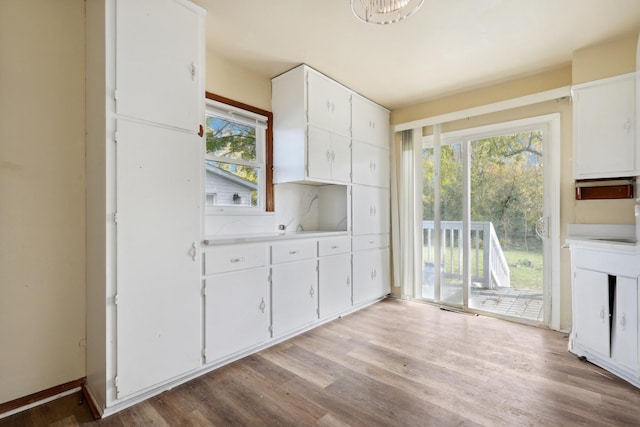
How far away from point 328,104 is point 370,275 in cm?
211

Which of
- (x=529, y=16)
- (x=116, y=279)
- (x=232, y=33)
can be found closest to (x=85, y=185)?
(x=116, y=279)

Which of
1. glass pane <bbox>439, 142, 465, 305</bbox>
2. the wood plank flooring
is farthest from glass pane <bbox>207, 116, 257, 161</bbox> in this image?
glass pane <bbox>439, 142, 465, 305</bbox>

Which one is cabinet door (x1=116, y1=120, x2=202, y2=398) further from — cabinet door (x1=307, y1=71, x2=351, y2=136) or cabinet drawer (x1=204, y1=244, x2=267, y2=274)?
cabinet door (x1=307, y1=71, x2=351, y2=136)

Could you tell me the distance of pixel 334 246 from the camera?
332cm

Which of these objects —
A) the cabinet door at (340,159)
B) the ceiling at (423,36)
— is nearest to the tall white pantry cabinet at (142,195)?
the ceiling at (423,36)

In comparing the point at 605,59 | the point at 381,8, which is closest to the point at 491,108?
the point at 605,59

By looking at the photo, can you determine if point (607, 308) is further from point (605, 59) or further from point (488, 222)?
point (605, 59)

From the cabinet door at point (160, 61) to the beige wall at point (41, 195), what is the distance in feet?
1.72

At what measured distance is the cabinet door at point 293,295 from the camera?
8.77ft

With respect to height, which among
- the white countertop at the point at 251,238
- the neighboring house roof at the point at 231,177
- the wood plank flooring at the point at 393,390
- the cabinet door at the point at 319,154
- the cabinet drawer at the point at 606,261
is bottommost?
the wood plank flooring at the point at 393,390

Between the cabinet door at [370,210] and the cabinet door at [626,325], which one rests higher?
the cabinet door at [370,210]

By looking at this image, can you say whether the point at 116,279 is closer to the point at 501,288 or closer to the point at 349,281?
the point at 349,281

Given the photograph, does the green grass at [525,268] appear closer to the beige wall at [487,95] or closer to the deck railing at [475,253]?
the deck railing at [475,253]

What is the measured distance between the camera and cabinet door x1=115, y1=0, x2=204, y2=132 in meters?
1.81
